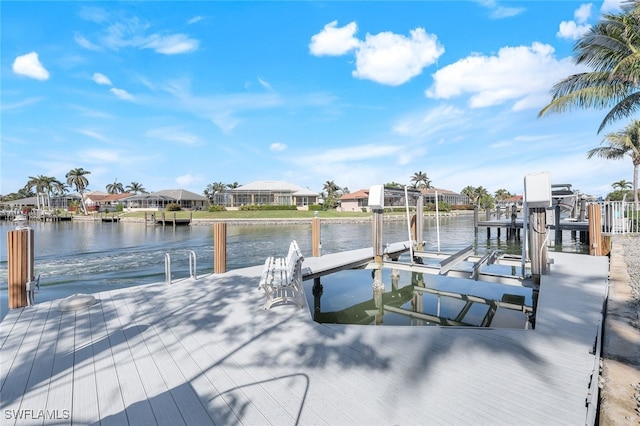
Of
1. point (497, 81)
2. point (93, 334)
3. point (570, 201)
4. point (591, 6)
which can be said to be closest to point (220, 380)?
point (93, 334)

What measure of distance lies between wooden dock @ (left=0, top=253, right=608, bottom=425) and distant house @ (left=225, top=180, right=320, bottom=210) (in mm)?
55906

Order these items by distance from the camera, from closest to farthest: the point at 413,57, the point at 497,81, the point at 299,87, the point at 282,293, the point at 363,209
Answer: the point at 282,293, the point at 497,81, the point at 413,57, the point at 299,87, the point at 363,209

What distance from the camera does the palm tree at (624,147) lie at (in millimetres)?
23719

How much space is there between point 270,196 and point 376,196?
5619cm

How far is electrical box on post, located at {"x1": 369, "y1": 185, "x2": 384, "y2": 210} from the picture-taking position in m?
8.03

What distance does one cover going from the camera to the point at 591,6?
12156mm

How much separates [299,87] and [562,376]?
2403cm

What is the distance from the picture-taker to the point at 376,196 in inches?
318

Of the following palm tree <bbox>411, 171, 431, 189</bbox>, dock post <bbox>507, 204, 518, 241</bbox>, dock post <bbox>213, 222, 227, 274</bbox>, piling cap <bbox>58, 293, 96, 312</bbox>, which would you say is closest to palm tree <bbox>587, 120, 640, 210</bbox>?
dock post <bbox>507, 204, 518, 241</bbox>

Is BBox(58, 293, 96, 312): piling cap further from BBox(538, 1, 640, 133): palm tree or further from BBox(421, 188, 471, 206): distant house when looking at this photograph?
BBox(421, 188, 471, 206): distant house

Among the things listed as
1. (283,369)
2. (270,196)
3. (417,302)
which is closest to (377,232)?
(417,302)

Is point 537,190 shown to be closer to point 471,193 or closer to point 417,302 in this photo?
point 417,302

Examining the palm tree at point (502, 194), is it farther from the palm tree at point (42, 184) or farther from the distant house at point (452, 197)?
the palm tree at point (42, 184)

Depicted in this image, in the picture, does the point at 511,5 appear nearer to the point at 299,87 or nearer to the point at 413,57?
the point at 413,57
